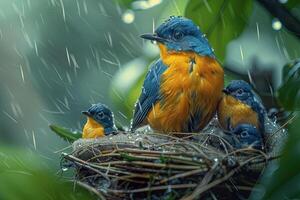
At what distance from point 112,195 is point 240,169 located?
40cm

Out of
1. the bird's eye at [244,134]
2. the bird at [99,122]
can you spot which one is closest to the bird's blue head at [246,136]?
the bird's eye at [244,134]

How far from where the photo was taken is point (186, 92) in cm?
267

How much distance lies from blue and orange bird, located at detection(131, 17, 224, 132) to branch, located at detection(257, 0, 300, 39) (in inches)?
26.6

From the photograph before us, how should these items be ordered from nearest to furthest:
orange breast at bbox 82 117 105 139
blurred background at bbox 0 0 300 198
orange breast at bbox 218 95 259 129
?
orange breast at bbox 218 95 259 129, orange breast at bbox 82 117 105 139, blurred background at bbox 0 0 300 198

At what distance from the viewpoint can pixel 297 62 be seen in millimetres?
1874

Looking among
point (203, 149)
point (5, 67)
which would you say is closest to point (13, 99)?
point (5, 67)

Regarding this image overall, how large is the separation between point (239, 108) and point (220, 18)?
423 mm

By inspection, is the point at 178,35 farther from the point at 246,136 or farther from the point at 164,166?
the point at 164,166

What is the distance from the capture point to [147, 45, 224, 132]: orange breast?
267 centimetres

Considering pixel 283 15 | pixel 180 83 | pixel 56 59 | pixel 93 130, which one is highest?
pixel 283 15

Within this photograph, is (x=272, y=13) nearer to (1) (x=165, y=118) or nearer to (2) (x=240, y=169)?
(2) (x=240, y=169)

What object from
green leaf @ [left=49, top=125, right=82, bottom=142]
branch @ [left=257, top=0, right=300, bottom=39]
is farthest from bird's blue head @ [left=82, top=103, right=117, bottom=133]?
branch @ [left=257, top=0, right=300, bottom=39]

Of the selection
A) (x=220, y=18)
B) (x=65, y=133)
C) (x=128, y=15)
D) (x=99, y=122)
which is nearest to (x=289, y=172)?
(x=220, y=18)

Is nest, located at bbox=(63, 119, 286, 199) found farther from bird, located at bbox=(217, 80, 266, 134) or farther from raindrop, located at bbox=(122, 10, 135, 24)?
raindrop, located at bbox=(122, 10, 135, 24)
